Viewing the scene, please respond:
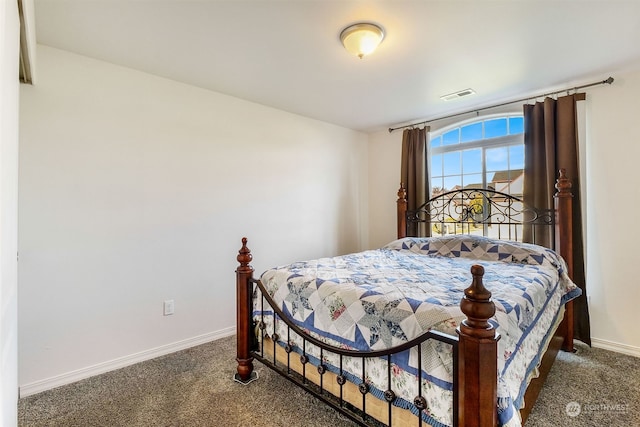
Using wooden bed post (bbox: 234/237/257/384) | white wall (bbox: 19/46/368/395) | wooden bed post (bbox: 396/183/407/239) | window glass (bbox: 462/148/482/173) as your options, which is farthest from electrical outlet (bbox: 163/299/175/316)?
window glass (bbox: 462/148/482/173)

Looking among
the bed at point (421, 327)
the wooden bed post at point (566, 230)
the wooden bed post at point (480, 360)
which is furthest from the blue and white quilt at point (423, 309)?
the wooden bed post at point (566, 230)

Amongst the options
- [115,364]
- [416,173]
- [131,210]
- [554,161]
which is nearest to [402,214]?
[416,173]

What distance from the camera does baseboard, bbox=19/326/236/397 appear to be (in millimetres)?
2004

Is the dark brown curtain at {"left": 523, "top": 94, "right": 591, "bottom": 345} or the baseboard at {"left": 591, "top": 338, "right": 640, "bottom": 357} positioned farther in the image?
the dark brown curtain at {"left": 523, "top": 94, "right": 591, "bottom": 345}

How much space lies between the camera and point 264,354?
213cm

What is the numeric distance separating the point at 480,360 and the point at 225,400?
1565mm

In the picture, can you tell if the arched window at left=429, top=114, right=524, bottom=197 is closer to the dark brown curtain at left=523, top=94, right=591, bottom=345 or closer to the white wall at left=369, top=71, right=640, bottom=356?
the dark brown curtain at left=523, top=94, right=591, bottom=345

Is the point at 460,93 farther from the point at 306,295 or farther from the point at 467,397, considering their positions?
the point at 467,397

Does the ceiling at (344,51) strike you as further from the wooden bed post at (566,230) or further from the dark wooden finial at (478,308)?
the dark wooden finial at (478,308)

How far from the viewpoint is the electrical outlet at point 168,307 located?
2.56m

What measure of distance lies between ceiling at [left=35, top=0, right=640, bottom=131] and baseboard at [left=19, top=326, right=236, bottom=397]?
227 centimetres

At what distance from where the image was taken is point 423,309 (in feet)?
4.38

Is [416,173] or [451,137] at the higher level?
[451,137]

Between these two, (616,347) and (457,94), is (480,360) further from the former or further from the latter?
(457,94)
